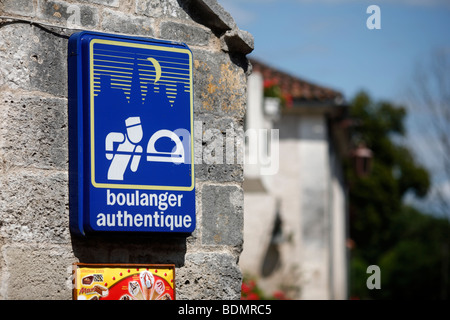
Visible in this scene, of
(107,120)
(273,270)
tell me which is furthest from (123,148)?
(273,270)

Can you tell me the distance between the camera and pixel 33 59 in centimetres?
362

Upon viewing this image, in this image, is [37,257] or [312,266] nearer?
[37,257]

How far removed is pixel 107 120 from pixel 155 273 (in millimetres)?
745

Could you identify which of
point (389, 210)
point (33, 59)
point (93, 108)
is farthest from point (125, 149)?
point (389, 210)

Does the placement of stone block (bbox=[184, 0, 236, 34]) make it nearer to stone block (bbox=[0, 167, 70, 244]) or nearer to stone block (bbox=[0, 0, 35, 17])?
stone block (bbox=[0, 0, 35, 17])

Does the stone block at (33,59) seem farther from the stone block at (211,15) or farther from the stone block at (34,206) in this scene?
the stone block at (211,15)

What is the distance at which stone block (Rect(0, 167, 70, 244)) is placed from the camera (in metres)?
3.46

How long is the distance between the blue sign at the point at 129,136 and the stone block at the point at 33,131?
0.17ft

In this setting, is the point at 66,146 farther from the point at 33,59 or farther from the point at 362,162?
the point at 362,162

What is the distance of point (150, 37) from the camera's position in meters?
3.96

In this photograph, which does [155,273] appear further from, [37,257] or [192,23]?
[192,23]

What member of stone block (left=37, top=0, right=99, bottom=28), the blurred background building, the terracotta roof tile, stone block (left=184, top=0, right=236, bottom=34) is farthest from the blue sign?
the terracotta roof tile

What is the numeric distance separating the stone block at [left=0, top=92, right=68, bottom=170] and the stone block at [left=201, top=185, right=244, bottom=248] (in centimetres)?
75

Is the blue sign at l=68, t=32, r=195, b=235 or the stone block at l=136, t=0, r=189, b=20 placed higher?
the stone block at l=136, t=0, r=189, b=20
